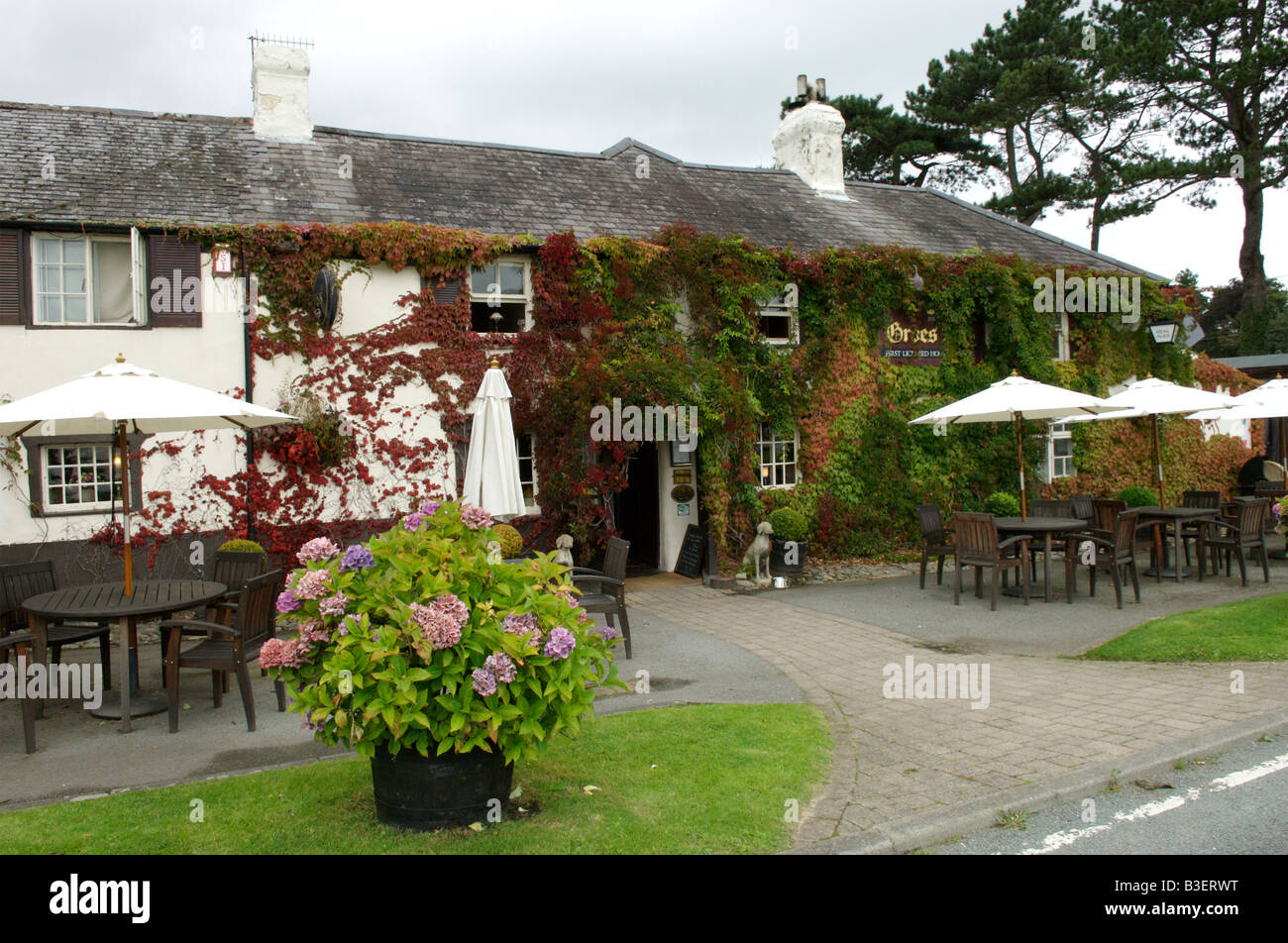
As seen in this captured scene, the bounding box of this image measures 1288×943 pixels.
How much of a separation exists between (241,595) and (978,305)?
48.1ft

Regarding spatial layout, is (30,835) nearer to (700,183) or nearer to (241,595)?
(241,595)

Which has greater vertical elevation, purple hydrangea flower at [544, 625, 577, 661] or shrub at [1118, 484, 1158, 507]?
shrub at [1118, 484, 1158, 507]

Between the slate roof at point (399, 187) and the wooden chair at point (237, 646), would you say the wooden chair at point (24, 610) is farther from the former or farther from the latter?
the slate roof at point (399, 187)

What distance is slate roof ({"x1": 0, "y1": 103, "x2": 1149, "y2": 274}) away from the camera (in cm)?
1229

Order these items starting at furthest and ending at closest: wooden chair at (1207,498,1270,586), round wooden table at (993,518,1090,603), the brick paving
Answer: wooden chair at (1207,498,1270,586), round wooden table at (993,518,1090,603), the brick paving

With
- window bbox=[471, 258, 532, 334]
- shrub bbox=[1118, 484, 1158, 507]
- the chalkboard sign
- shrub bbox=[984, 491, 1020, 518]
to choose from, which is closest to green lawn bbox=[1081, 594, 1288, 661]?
shrub bbox=[984, 491, 1020, 518]

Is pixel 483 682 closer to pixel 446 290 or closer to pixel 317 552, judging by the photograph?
pixel 317 552

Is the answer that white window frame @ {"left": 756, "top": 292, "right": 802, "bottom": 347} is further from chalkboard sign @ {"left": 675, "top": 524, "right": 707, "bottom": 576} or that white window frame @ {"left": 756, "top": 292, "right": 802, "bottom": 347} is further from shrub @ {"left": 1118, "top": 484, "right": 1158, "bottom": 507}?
shrub @ {"left": 1118, "top": 484, "right": 1158, "bottom": 507}

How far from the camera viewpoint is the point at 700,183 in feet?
59.2

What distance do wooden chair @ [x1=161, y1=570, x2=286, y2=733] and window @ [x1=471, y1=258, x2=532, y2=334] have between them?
7.11 m

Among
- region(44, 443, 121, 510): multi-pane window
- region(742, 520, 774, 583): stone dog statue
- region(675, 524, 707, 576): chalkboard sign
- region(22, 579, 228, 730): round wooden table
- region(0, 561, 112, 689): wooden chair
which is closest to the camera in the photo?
region(22, 579, 228, 730): round wooden table

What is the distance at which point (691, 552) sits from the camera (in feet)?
47.0

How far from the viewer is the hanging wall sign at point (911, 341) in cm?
1626
